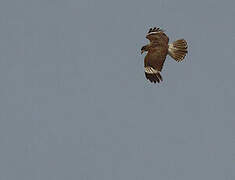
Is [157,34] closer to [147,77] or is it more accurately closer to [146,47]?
[146,47]

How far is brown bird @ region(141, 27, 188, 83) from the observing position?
78.9ft

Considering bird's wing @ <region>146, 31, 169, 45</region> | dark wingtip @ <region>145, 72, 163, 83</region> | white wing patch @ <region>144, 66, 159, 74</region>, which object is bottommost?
dark wingtip @ <region>145, 72, 163, 83</region>

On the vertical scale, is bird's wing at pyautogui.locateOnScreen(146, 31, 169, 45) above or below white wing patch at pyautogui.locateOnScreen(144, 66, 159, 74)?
above

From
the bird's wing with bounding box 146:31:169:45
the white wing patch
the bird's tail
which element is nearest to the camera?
the white wing patch

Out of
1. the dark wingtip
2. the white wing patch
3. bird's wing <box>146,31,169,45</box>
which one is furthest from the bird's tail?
the dark wingtip

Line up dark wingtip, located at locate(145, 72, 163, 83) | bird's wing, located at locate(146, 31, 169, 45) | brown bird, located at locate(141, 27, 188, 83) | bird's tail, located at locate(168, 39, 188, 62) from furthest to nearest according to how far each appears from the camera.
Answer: bird's wing, located at locate(146, 31, 169, 45) → bird's tail, located at locate(168, 39, 188, 62) → brown bird, located at locate(141, 27, 188, 83) → dark wingtip, located at locate(145, 72, 163, 83)

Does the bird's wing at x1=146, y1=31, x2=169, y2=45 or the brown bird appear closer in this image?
the brown bird

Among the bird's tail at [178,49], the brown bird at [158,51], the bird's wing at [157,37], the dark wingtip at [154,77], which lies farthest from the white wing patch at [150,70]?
the bird's wing at [157,37]

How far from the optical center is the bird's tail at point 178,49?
24578 mm

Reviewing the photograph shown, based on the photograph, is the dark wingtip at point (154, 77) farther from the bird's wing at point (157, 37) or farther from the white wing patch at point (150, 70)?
the bird's wing at point (157, 37)

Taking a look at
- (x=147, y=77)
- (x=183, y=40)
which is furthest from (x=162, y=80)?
(x=183, y=40)

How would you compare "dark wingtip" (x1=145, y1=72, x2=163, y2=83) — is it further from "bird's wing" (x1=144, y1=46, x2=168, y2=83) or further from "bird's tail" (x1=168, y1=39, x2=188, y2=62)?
"bird's tail" (x1=168, y1=39, x2=188, y2=62)

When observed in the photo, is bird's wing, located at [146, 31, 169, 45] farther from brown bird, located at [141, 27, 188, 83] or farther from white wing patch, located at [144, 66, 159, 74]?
white wing patch, located at [144, 66, 159, 74]

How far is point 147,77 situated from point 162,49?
5.31 feet
